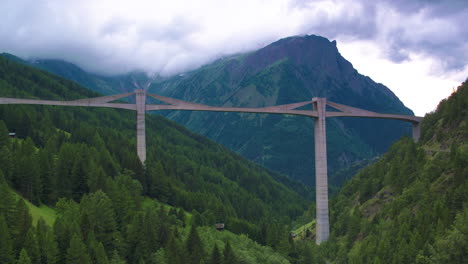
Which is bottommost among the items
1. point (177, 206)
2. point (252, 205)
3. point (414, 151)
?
point (252, 205)

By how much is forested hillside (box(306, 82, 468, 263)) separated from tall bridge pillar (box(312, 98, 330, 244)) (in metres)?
2.16

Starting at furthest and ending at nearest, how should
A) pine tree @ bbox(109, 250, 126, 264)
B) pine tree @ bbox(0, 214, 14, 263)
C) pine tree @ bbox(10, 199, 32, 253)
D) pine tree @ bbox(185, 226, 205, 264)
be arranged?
pine tree @ bbox(185, 226, 205, 264), pine tree @ bbox(109, 250, 126, 264), pine tree @ bbox(10, 199, 32, 253), pine tree @ bbox(0, 214, 14, 263)

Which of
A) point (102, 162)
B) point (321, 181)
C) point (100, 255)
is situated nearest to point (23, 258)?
point (100, 255)

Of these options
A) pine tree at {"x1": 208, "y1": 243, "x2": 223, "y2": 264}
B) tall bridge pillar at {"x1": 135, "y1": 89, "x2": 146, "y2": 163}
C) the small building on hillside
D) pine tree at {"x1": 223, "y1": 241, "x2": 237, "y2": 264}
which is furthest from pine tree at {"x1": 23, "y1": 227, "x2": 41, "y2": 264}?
tall bridge pillar at {"x1": 135, "y1": 89, "x2": 146, "y2": 163}

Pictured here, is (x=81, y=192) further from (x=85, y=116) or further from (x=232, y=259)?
(x=85, y=116)

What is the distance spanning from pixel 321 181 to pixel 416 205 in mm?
17050

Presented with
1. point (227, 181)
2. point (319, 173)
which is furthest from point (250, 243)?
point (227, 181)

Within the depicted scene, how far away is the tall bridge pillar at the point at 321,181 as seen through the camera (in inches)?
3152

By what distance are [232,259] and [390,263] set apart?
17.0 m

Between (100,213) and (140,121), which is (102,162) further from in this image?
(100,213)

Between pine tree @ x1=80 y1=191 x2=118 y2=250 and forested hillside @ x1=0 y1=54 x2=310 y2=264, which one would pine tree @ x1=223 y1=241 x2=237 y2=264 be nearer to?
forested hillside @ x1=0 y1=54 x2=310 y2=264

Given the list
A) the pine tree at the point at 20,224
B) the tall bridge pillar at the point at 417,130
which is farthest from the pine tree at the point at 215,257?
the tall bridge pillar at the point at 417,130

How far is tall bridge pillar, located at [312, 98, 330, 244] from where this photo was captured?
80.1m

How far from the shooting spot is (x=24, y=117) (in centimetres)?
8381
